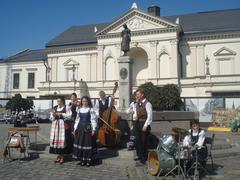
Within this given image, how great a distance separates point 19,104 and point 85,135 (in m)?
30.9

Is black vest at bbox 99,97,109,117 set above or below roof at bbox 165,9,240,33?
below

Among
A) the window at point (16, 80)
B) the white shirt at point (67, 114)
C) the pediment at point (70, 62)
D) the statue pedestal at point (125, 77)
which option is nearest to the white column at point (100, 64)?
the pediment at point (70, 62)

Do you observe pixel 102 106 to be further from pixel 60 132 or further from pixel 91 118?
pixel 60 132

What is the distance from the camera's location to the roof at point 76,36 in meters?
52.1

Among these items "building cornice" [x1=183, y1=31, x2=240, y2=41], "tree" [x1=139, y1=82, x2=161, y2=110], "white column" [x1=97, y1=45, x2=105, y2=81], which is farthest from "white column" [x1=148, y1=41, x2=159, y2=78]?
"tree" [x1=139, y1=82, x2=161, y2=110]

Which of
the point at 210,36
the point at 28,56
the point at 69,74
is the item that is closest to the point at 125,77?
the point at 210,36

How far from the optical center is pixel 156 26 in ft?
144

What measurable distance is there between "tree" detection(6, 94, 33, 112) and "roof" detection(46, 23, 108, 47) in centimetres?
1629

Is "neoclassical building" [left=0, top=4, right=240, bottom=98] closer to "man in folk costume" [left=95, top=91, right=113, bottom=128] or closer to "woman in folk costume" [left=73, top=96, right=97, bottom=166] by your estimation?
"man in folk costume" [left=95, top=91, right=113, bottom=128]

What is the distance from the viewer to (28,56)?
60.3 meters

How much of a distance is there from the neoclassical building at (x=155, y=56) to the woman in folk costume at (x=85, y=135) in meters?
32.6

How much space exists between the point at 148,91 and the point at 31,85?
3248cm

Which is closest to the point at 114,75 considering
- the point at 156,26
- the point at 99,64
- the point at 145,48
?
the point at 99,64

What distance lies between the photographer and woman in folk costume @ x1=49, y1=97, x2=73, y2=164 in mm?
9266
